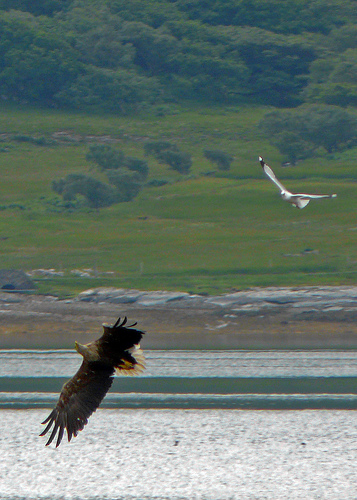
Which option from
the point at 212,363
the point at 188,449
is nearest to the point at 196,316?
the point at 212,363

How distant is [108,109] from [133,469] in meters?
101

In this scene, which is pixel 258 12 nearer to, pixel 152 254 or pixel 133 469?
pixel 152 254

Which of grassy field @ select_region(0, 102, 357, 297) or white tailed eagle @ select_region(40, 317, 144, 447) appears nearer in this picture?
white tailed eagle @ select_region(40, 317, 144, 447)

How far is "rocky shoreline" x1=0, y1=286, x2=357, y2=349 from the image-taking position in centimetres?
4156

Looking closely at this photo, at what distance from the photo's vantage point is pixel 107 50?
427 ft

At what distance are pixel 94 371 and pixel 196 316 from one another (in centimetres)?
3264

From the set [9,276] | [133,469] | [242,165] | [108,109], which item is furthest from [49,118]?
[133,469]

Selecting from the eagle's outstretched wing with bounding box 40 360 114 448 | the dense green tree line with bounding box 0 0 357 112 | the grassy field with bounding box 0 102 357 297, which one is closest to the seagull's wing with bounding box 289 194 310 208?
the eagle's outstretched wing with bounding box 40 360 114 448

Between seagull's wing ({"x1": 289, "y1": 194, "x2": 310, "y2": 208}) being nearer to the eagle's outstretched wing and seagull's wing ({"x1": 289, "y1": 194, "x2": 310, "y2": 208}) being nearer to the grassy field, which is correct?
the eagle's outstretched wing

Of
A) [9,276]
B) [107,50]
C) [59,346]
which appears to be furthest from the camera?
[107,50]

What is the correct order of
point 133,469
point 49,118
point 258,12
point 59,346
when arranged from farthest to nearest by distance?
point 258,12 < point 49,118 < point 59,346 < point 133,469

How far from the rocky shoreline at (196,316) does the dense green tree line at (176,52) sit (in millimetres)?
70360

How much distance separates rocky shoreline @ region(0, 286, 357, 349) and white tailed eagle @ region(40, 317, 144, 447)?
2678 cm

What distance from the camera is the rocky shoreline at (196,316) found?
136 feet
